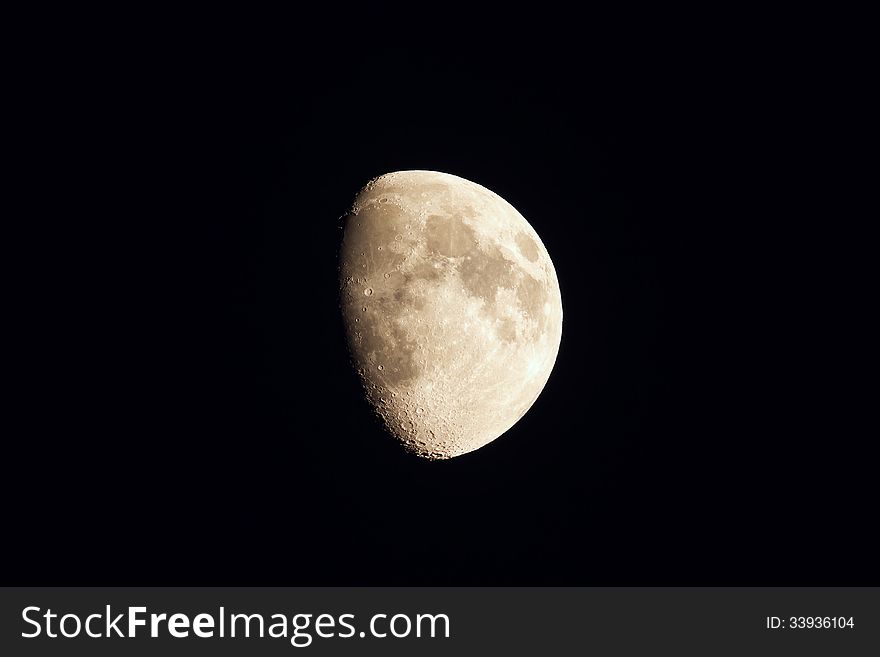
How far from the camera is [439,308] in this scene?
3170mm

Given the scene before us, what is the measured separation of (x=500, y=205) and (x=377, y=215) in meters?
0.78

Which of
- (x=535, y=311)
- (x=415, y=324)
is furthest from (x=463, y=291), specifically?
(x=535, y=311)

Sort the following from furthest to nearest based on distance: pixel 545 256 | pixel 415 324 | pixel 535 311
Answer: pixel 545 256
pixel 535 311
pixel 415 324

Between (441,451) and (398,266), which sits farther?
(441,451)

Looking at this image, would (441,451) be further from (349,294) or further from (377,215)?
(377,215)

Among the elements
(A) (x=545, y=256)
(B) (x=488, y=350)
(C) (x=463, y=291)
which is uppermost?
(A) (x=545, y=256)

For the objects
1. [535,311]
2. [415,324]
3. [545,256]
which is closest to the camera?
[415,324]

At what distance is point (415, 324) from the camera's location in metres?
3.18

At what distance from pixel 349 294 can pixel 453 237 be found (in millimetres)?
608

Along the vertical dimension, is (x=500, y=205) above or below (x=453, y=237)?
above

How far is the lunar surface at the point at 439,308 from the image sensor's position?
3.19 m

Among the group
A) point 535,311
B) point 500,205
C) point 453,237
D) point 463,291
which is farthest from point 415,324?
point 500,205

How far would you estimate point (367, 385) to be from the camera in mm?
3352

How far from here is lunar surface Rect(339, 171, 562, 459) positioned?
10.5ft
